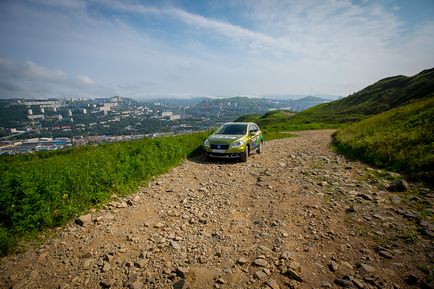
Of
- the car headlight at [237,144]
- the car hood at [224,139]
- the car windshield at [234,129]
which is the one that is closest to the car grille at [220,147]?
the car hood at [224,139]

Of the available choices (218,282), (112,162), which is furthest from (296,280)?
(112,162)

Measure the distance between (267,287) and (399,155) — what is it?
10.3 meters

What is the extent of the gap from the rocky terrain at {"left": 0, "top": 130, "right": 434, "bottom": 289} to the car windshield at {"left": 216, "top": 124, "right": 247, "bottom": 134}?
5.60 m

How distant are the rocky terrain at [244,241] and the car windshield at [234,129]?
18.4 feet

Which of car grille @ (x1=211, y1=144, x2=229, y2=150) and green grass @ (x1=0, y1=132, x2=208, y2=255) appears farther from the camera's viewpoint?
car grille @ (x1=211, y1=144, x2=229, y2=150)

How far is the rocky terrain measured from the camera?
12.1 ft

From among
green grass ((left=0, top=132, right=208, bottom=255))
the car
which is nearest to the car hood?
the car

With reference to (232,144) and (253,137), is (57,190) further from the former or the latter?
(253,137)

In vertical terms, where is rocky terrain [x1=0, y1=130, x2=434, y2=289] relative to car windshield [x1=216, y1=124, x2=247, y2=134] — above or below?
below

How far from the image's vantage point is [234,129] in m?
13.4

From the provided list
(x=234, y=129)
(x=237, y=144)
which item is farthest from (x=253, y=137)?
(x=237, y=144)

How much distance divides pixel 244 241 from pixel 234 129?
30.2 feet

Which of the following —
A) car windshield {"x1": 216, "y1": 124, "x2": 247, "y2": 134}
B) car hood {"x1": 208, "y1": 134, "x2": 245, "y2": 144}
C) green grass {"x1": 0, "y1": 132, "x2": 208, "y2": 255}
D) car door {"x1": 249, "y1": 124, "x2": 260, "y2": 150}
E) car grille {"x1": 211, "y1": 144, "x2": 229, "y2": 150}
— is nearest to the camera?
green grass {"x1": 0, "y1": 132, "x2": 208, "y2": 255}

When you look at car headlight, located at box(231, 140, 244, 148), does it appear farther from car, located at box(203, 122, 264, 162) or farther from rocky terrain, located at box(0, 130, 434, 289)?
rocky terrain, located at box(0, 130, 434, 289)
